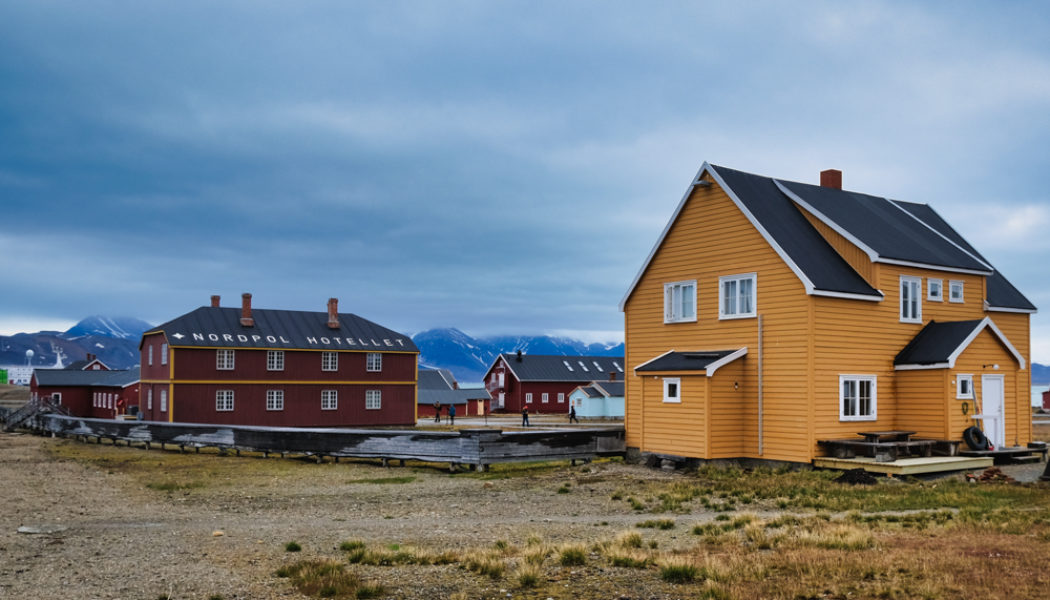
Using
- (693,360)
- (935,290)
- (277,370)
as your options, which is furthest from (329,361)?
(935,290)

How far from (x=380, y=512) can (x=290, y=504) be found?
2.72 metres

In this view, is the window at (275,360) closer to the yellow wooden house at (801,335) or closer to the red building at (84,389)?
the red building at (84,389)

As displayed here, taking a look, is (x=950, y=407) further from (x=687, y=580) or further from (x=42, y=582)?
(x=42, y=582)

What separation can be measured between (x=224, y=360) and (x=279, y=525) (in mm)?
37991

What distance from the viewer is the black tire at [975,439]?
2791 cm

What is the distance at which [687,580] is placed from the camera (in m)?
11.7

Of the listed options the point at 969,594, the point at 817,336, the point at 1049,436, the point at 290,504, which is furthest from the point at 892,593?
the point at 1049,436

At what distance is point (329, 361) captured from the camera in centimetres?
5616

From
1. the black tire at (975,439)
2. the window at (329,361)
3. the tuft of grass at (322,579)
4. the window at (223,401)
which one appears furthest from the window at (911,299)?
the window at (223,401)

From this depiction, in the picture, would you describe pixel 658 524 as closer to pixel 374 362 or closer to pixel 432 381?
pixel 374 362

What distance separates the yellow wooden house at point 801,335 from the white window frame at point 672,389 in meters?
0.05

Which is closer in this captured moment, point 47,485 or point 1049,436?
point 47,485

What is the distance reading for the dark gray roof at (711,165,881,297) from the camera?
89.5 feet

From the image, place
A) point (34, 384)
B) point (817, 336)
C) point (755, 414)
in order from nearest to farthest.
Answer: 1. point (817, 336)
2. point (755, 414)
3. point (34, 384)
